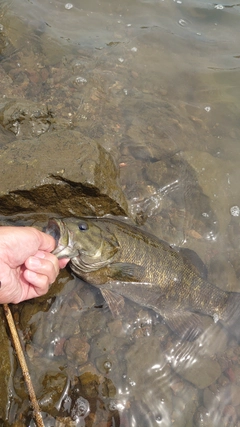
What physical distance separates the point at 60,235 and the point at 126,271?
1049mm

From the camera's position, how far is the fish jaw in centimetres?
399

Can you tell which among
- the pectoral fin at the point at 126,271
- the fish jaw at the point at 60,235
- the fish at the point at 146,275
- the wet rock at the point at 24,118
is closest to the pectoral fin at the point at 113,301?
the fish at the point at 146,275

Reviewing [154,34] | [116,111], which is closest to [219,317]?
[116,111]

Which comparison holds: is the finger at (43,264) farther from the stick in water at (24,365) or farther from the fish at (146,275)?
the stick in water at (24,365)

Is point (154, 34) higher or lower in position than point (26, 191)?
higher

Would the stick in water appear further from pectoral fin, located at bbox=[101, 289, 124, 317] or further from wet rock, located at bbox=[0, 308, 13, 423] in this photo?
pectoral fin, located at bbox=[101, 289, 124, 317]

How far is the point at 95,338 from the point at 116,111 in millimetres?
4029

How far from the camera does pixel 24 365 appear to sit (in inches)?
146

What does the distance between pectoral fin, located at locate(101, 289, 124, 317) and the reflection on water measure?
100 millimetres

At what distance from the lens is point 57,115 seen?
598cm

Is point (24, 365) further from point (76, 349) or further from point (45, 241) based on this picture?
point (45, 241)

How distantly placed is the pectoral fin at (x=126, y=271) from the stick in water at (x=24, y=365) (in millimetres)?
1358

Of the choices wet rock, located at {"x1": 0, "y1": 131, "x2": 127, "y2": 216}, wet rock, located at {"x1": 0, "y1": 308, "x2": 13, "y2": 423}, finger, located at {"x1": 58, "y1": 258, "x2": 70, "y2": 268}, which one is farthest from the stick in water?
wet rock, located at {"x1": 0, "y1": 131, "x2": 127, "y2": 216}

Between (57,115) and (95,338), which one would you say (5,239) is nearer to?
(95,338)
